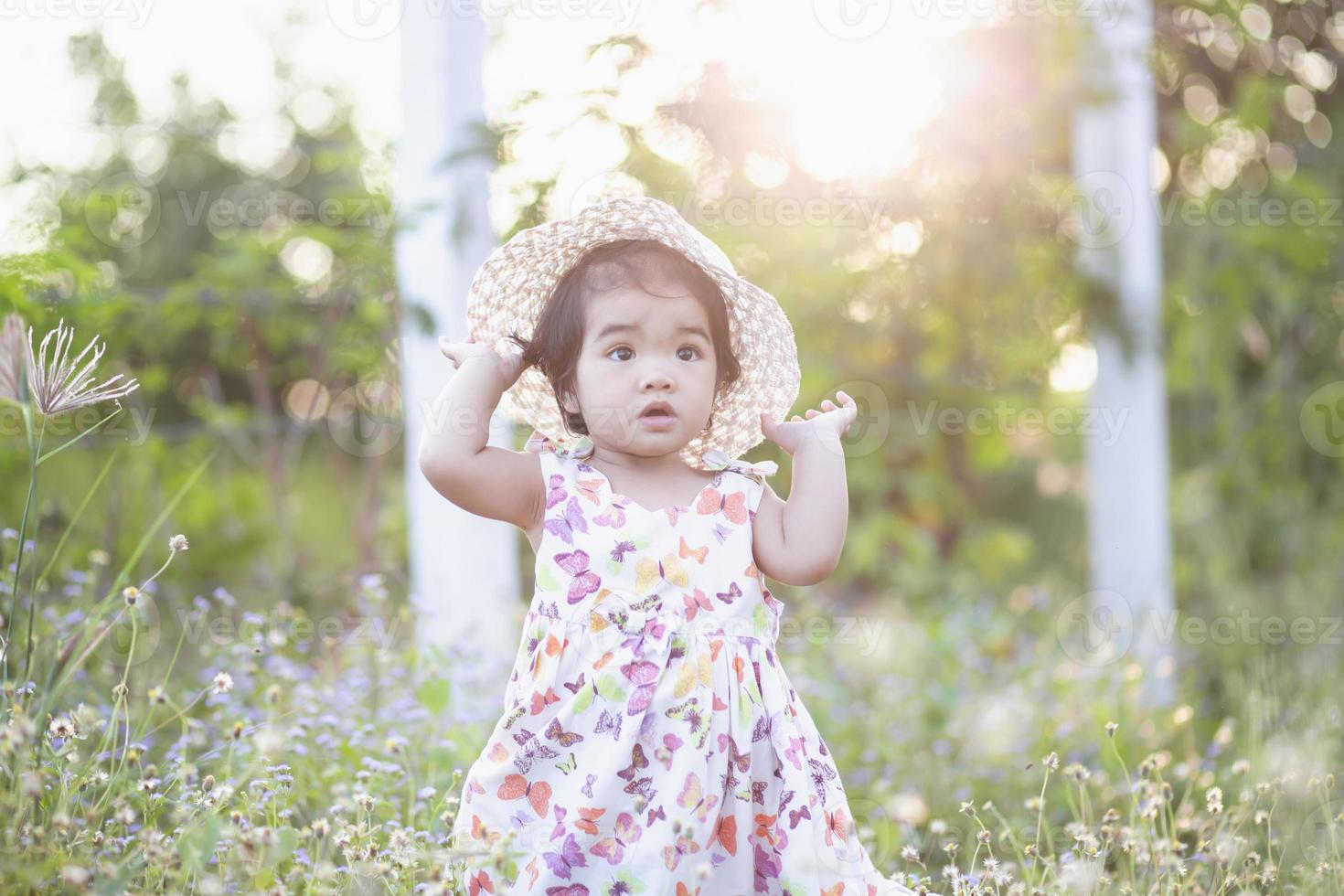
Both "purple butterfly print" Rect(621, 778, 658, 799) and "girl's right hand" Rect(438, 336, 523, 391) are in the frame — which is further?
"girl's right hand" Rect(438, 336, 523, 391)

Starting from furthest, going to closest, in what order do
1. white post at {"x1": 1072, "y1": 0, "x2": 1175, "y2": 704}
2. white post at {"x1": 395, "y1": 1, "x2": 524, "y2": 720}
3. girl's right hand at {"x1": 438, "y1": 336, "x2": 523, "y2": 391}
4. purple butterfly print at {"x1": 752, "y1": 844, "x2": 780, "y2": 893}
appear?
1. white post at {"x1": 1072, "y1": 0, "x2": 1175, "y2": 704}
2. white post at {"x1": 395, "y1": 1, "x2": 524, "y2": 720}
3. girl's right hand at {"x1": 438, "y1": 336, "x2": 523, "y2": 391}
4. purple butterfly print at {"x1": 752, "y1": 844, "x2": 780, "y2": 893}

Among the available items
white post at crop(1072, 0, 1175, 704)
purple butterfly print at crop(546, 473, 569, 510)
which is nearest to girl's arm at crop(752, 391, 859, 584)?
purple butterfly print at crop(546, 473, 569, 510)

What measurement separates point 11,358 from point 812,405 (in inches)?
131

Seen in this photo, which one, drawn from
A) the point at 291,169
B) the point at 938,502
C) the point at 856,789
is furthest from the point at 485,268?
the point at 291,169

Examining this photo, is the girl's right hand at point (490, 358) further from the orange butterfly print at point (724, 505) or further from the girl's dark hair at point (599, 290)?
the orange butterfly print at point (724, 505)

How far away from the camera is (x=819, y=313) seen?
4703 millimetres

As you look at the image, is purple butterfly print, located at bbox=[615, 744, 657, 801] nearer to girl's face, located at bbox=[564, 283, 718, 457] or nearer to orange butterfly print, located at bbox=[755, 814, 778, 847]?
orange butterfly print, located at bbox=[755, 814, 778, 847]

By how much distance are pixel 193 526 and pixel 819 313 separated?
2.71m

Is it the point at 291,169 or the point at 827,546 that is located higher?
the point at 291,169

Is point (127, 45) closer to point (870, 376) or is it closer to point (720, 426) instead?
point (870, 376)

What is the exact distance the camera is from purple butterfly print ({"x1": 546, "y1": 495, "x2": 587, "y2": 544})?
2049 millimetres

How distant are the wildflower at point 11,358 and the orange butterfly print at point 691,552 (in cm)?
110

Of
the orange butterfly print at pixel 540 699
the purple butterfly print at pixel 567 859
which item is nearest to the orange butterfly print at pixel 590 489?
the orange butterfly print at pixel 540 699

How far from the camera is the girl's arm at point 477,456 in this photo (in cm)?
202
